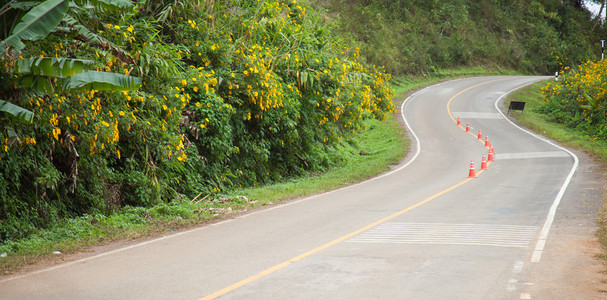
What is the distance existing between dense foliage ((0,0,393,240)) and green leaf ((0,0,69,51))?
0.05 m

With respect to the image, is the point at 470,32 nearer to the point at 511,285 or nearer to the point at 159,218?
the point at 159,218

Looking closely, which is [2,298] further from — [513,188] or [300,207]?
[513,188]

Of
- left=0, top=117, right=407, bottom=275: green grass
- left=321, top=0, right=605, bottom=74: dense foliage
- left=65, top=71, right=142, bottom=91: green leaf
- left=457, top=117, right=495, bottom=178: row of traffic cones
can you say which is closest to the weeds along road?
left=0, top=117, right=407, bottom=275: green grass

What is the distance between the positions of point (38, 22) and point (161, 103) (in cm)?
527

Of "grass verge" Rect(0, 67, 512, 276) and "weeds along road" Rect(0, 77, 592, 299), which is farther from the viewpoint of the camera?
"grass verge" Rect(0, 67, 512, 276)

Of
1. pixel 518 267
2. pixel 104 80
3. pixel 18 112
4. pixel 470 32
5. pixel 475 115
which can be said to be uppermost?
pixel 470 32

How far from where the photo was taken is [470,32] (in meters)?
68.6

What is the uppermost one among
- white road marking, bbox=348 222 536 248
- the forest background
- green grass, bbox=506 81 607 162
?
the forest background

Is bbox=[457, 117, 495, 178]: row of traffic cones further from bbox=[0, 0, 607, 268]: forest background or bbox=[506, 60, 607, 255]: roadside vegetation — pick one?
bbox=[0, 0, 607, 268]: forest background

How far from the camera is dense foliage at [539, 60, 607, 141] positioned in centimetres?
3609

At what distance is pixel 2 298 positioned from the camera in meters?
6.41

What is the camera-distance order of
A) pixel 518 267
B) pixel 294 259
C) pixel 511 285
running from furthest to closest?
pixel 294 259
pixel 518 267
pixel 511 285

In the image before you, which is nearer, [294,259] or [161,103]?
[294,259]

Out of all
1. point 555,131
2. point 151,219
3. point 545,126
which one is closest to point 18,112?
point 151,219
